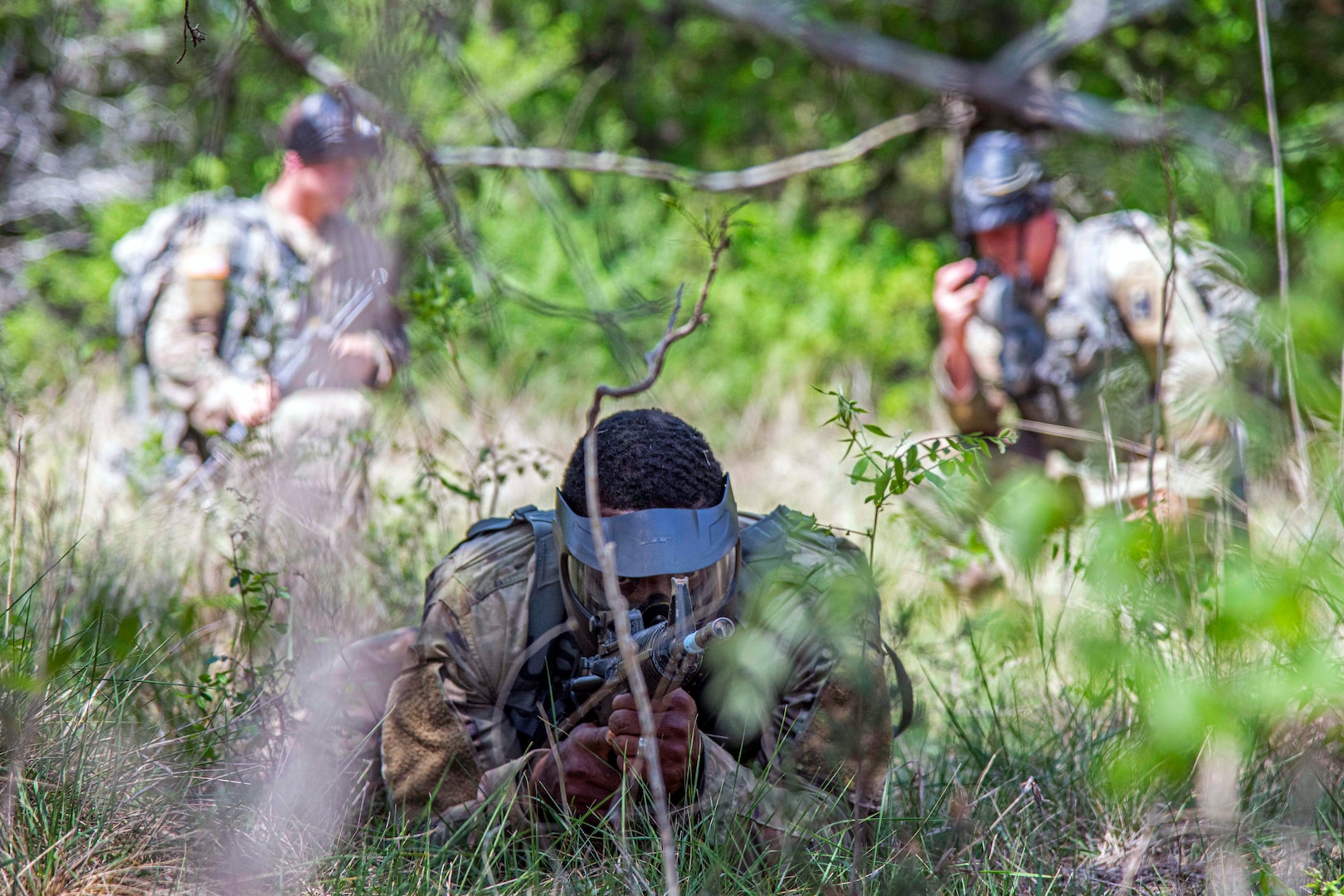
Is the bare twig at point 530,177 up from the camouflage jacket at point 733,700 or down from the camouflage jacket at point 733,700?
up

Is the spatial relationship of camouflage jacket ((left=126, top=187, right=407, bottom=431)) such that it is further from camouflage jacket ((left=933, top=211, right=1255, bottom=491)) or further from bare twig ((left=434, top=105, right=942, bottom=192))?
camouflage jacket ((left=933, top=211, right=1255, bottom=491))

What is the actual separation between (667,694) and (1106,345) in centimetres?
201

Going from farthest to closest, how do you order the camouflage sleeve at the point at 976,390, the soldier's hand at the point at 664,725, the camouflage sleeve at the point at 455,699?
the camouflage sleeve at the point at 976,390 < the camouflage sleeve at the point at 455,699 < the soldier's hand at the point at 664,725

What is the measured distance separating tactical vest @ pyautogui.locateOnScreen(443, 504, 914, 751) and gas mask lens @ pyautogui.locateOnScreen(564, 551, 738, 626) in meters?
0.08

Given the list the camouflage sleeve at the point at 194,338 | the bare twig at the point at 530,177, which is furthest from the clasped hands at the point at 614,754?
the camouflage sleeve at the point at 194,338

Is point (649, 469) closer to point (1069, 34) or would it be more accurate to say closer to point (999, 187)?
point (1069, 34)

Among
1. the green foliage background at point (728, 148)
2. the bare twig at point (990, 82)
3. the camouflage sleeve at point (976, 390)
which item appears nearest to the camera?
the bare twig at point (990, 82)

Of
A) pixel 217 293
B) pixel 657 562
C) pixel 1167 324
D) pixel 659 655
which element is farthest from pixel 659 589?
pixel 217 293

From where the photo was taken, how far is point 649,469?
84.5 inches

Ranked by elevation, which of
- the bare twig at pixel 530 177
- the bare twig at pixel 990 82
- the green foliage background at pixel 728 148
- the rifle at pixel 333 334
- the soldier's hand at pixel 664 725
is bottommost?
the green foliage background at pixel 728 148

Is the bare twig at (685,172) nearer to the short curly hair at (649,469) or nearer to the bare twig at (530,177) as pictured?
the bare twig at (530,177)

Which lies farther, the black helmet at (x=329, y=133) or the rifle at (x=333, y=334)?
the black helmet at (x=329, y=133)

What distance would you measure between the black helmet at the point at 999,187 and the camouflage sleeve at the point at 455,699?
121 inches

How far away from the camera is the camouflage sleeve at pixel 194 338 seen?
12.7 ft
